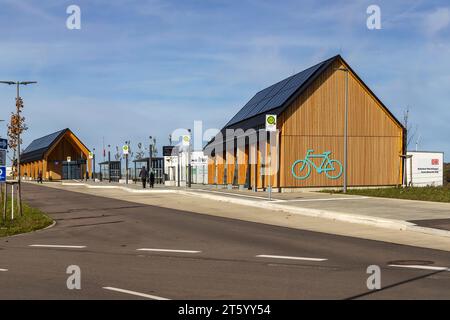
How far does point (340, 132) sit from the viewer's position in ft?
114

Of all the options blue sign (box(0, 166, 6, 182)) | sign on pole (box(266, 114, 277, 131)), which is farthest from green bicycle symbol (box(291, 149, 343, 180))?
blue sign (box(0, 166, 6, 182))

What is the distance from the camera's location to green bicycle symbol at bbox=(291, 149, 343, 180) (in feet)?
110

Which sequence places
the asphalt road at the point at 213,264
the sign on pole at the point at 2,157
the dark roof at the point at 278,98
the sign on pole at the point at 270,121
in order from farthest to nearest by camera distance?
the dark roof at the point at 278,98
the sign on pole at the point at 270,121
the sign on pole at the point at 2,157
the asphalt road at the point at 213,264

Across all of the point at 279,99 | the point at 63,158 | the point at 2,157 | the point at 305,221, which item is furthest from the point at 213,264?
the point at 63,158

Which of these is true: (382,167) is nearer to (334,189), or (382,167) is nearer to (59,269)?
(334,189)

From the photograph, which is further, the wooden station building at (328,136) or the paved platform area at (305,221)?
the wooden station building at (328,136)

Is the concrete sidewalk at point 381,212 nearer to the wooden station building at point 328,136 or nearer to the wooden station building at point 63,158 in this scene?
the wooden station building at point 328,136

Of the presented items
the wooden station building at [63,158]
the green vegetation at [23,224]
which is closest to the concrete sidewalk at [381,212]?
the green vegetation at [23,224]

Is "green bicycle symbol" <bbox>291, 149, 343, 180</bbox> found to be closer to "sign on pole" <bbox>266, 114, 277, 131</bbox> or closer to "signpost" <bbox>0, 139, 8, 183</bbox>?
"sign on pole" <bbox>266, 114, 277, 131</bbox>

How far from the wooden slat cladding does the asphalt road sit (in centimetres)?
1748

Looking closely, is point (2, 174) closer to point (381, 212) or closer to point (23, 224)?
point (23, 224)

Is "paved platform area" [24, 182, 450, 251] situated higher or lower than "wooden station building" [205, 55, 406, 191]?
lower

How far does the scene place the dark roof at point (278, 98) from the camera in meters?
33.9
